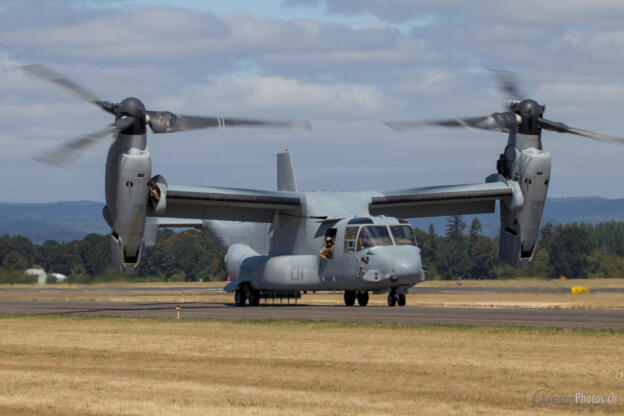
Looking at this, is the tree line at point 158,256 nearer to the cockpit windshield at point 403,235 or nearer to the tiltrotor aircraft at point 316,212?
the tiltrotor aircraft at point 316,212

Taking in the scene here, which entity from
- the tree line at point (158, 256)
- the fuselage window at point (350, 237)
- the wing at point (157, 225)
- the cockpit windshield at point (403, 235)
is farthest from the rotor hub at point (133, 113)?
the tree line at point (158, 256)

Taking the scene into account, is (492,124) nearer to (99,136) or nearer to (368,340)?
(99,136)

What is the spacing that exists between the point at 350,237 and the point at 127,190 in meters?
8.02

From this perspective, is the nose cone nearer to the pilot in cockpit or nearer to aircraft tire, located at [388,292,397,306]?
aircraft tire, located at [388,292,397,306]

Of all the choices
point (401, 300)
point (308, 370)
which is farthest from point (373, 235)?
point (308, 370)

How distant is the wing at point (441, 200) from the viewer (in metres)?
35.8

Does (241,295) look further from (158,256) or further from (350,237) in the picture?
(158,256)

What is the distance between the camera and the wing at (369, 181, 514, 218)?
3575cm

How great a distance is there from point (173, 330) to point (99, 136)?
9114 millimetres

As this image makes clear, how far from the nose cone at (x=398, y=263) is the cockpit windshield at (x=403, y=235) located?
0.38m

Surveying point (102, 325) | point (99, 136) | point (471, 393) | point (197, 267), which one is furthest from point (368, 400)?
point (197, 267)

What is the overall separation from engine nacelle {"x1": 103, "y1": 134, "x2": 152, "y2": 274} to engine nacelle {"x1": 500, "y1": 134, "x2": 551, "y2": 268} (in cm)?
1344

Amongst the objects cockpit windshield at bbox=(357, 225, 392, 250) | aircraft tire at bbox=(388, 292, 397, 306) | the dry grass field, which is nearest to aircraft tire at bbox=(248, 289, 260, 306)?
aircraft tire at bbox=(388, 292, 397, 306)

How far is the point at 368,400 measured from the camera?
1185 centimetres
